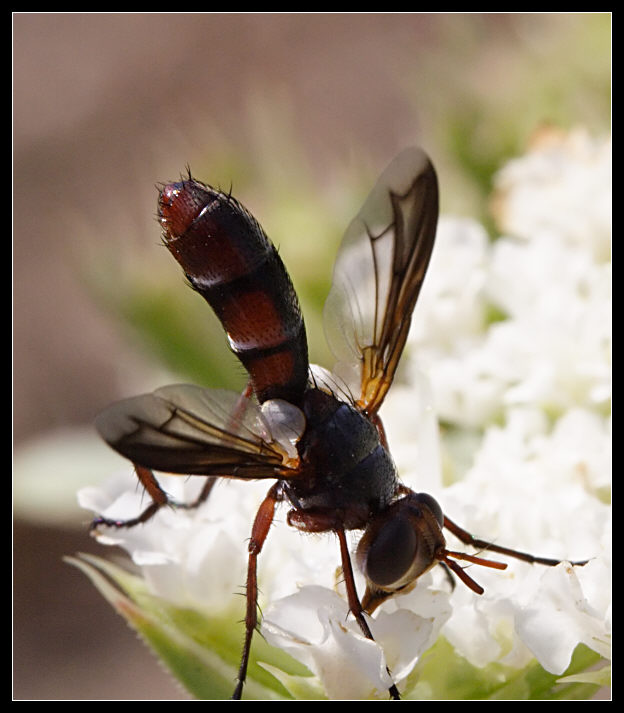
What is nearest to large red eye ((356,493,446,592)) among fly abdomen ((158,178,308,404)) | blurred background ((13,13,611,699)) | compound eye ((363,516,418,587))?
compound eye ((363,516,418,587))

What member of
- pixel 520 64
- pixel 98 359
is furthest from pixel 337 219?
pixel 98 359

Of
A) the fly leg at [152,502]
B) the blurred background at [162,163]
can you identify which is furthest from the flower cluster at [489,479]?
the blurred background at [162,163]

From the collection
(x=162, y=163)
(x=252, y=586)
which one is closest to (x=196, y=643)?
(x=252, y=586)

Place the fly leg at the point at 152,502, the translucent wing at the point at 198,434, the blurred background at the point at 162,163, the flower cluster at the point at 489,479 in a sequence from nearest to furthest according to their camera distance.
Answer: the translucent wing at the point at 198,434 → the flower cluster at the point at 489,479 → the fly leg at the point at 152,502 → the blurred background at the point at 162,163

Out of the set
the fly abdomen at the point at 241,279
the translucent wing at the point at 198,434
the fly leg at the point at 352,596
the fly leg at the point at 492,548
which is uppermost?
the fly abdomen at the point at 241,279

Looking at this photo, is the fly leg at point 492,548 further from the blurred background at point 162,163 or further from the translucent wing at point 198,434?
the blurred background at point 162,163

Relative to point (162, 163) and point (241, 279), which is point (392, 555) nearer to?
point (241, 279)
